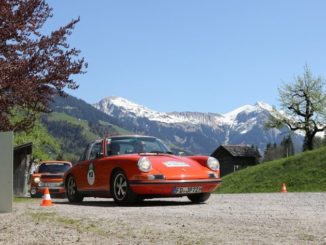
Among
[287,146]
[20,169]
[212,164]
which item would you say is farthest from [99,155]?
[287,146]

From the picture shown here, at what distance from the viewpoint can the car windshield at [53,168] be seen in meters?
25.1

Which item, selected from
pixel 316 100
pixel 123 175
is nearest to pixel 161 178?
pixel 123 175

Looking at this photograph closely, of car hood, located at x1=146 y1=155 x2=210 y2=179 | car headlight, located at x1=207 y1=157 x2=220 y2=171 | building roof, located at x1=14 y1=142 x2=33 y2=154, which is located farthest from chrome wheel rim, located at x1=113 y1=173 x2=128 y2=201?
building roof, located at x1=14 y1=142 x2=33 y2=154

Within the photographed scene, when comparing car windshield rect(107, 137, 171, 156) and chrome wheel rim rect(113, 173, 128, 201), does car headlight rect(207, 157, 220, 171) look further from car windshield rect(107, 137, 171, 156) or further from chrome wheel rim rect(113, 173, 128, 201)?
chrome wheel rim rect(113, 173, 128, 201)

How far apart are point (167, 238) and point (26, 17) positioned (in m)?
11.3

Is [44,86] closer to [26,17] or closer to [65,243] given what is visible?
[26,17]

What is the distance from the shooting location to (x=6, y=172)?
10766 mm

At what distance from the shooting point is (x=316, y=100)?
75875 mm

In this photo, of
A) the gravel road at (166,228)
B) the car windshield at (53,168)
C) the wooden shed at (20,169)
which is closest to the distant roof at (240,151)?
the wooden shed at (20,169)

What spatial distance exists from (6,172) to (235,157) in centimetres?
10205

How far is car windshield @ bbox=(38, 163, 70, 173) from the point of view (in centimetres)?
2509

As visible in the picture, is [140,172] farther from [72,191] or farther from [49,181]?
[49,181]

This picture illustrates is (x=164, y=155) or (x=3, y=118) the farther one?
(x=3, y=118)

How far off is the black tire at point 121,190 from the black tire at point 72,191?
82.1 inches
